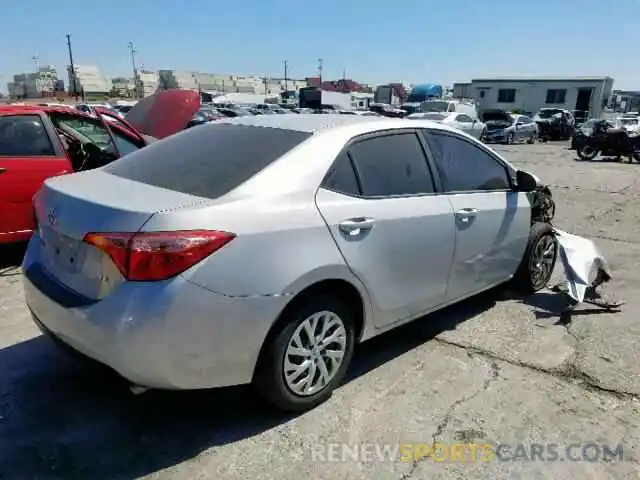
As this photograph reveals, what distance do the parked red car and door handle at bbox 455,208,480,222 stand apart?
3.60 metres

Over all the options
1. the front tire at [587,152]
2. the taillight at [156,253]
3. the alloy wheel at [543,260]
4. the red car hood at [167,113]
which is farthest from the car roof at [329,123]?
the front tire at [587,152]

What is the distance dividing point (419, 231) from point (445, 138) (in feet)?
2.83

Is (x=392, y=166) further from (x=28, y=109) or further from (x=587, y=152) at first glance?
(x=587, y=152)

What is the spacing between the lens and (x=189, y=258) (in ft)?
7.28

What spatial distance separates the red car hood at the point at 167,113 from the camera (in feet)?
21.3

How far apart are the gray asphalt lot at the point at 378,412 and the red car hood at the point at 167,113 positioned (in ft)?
10.2

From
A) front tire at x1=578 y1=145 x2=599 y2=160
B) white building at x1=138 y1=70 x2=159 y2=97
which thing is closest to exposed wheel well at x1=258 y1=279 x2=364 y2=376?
front tire at x1=578 y1=145 x2=599 y2=160

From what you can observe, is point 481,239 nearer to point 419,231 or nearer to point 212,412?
point 419,231

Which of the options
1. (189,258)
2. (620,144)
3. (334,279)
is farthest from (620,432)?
(620,144)

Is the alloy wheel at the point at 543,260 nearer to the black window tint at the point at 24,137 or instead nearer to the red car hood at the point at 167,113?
the red car hood at the point at 167,113

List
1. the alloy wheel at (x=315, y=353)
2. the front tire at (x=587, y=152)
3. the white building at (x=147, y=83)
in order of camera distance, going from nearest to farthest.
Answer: the alloy wheel at (x=315, y=353)
the front tire at (x=587, y=152)
the white building at (x=147, y=83)

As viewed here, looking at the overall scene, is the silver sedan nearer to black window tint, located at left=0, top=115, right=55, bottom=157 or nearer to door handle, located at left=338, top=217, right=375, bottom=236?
door handle, located at left=338, top=217, right=375, bottom=236

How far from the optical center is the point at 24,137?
4961mm

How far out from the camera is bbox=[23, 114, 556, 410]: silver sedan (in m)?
2.24
